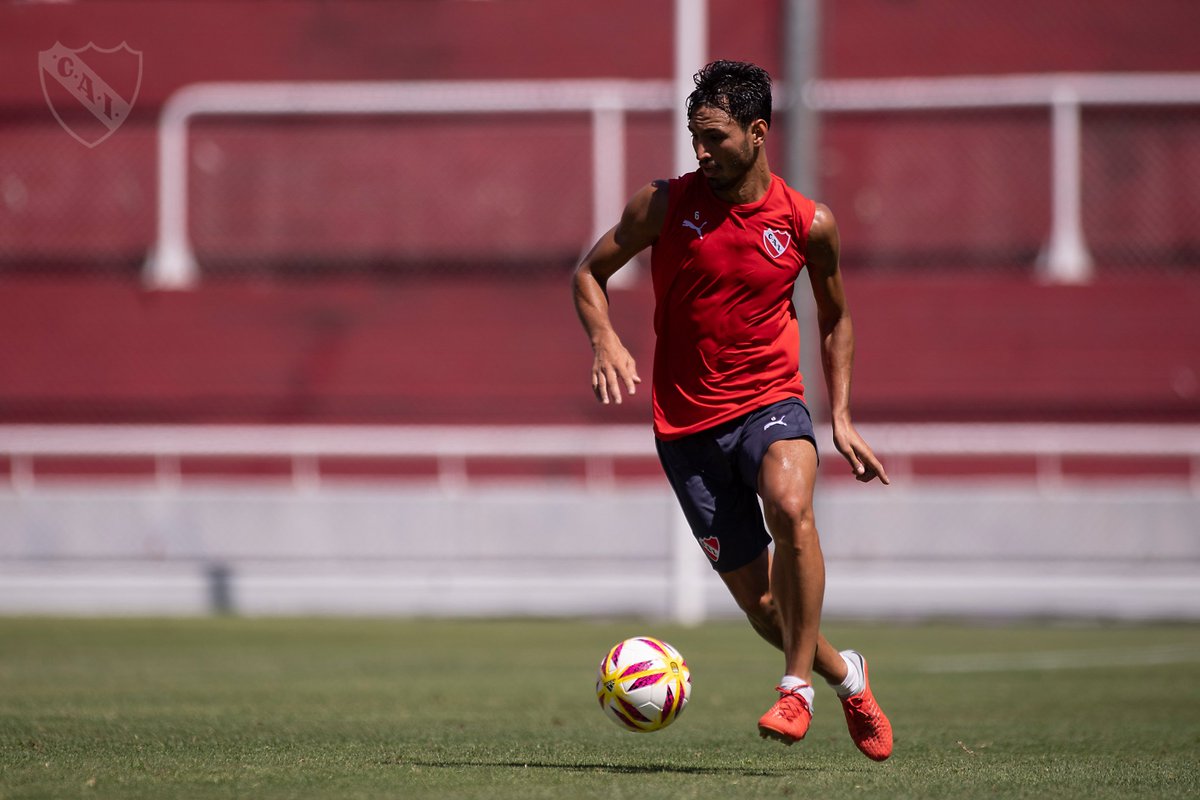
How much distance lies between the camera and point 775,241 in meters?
5.96

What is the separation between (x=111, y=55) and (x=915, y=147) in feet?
35.3

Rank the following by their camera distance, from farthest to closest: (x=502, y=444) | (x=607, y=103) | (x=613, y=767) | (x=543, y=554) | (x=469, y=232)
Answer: (x=469, y=232) → (x=607, y=103) → (x=502, y=444) → (x=543, y=554) → (x=613, y=767)

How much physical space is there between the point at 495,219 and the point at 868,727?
18843 millimetres

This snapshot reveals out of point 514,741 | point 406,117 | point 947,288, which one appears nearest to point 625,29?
point 406,117

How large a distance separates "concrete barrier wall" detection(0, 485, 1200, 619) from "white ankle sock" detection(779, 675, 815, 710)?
842 cm

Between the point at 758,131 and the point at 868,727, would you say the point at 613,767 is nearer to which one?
the point at 868,727

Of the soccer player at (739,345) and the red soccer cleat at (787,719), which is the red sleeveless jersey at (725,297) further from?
the red soccer cleat at (787,719)

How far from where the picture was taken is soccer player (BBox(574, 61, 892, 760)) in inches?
229

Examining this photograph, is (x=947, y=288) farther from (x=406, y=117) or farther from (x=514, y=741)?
(x=514, y=741)

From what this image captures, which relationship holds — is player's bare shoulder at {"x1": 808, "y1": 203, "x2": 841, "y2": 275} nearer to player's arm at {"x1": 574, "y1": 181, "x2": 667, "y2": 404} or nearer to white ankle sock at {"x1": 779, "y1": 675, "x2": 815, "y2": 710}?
player's arm at {"x1": 574, "y1": 181, "x2": 667, "y2": 404}

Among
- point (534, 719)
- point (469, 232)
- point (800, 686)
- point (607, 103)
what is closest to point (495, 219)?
point (469, 232)

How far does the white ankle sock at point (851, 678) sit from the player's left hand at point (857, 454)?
583mm

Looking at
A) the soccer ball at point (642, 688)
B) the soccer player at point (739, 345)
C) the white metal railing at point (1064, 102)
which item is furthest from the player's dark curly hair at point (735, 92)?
the white metal railing at point (1064, 102)

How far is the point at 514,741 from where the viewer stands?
6.54 meters
